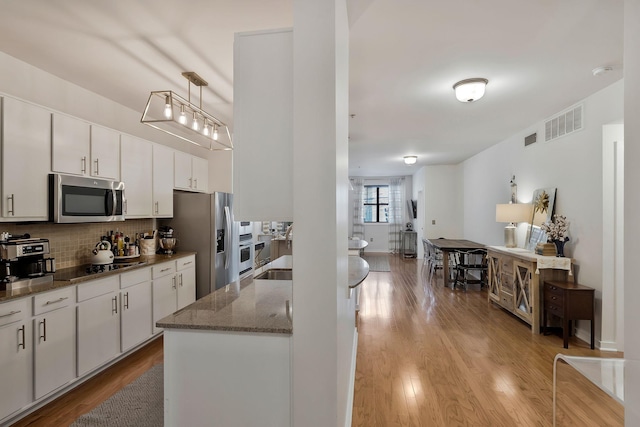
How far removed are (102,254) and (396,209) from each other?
28.8 ft

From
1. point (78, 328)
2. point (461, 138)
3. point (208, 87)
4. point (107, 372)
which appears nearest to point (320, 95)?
point (208, 87)

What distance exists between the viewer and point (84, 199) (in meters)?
2.89

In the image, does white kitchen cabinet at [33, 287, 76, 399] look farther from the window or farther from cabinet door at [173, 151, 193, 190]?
the window

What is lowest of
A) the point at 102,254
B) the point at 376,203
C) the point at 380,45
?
the point at 102,254

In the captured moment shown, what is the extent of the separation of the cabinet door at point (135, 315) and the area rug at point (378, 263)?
17.5 feet

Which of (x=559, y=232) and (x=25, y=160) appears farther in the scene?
(x=559, y=232)

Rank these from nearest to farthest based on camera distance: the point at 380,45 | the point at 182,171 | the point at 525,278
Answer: the point at 380,45
the point at 525,278
the point at 182,171

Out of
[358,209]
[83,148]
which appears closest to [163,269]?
[83,148]

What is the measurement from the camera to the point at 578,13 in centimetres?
198

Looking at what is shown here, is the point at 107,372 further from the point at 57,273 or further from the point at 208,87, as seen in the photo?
the point at 208,87

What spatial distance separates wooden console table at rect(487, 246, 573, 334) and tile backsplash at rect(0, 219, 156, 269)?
192 inches

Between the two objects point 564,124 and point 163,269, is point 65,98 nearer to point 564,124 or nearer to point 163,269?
point 163,269

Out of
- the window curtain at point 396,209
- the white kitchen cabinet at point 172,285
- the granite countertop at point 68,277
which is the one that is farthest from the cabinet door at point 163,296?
the window curtain at point 396,209

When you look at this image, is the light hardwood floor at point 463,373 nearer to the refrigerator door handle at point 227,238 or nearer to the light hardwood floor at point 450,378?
the light hardwood floor at point 450,378
